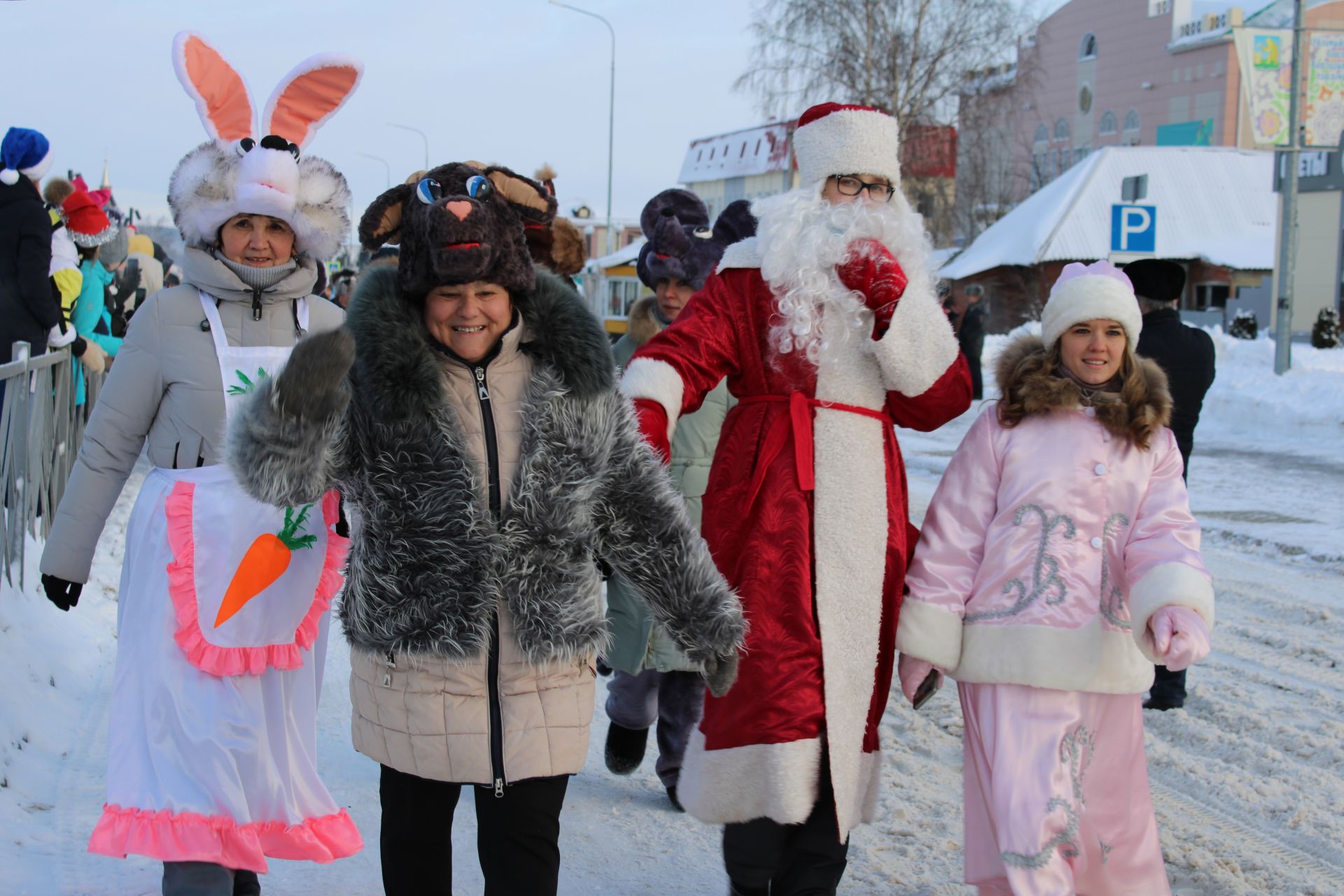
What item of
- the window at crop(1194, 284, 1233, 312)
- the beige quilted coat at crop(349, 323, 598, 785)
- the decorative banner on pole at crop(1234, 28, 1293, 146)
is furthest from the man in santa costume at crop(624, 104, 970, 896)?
the window at crop(1194, 284, 1233, 312)

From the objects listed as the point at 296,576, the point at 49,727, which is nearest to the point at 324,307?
the point at 296,576

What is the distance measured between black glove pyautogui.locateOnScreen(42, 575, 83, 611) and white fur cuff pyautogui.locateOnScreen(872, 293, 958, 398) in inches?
81.6

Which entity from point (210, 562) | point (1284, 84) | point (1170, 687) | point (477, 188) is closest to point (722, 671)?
point (477, 188)

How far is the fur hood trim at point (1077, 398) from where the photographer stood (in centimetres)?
331

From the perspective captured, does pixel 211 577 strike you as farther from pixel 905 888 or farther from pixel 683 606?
pixel 905 888

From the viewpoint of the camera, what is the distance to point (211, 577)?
3.15m

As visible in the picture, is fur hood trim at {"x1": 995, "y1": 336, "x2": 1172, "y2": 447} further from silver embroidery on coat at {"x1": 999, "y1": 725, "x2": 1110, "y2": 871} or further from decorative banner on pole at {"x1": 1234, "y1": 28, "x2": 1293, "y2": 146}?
decorative banner on pole at {"x1": 1234, "y1": 28, "x2": 1293, "y2": 146}

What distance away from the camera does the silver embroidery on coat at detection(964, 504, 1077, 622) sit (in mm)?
3258

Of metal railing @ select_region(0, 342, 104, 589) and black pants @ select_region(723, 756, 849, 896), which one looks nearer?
black pants @ select_region(723, 756, 849, 896)

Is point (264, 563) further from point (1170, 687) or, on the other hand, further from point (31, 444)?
point (31, 444)

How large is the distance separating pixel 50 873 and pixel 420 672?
5.63ft

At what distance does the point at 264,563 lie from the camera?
126 inches

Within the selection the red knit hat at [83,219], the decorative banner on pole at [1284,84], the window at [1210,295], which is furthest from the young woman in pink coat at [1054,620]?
the window at [1210,295]

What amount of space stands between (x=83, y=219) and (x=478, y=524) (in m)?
7.97
